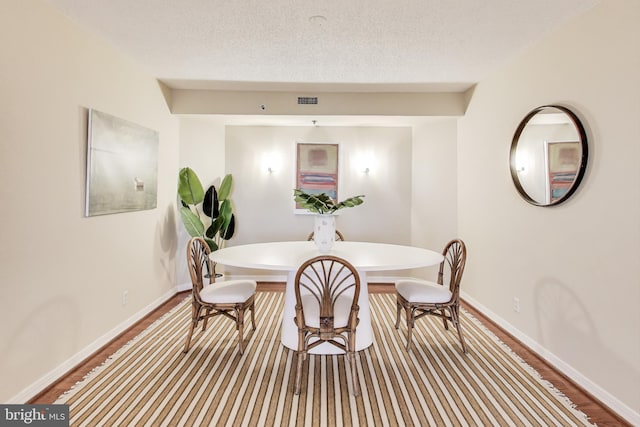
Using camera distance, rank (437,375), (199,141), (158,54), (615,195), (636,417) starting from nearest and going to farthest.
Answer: (636,417) < (615,195) < (437,375) < (158,54) < (199,141)

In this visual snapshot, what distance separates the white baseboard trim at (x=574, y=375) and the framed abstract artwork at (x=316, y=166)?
103 inches

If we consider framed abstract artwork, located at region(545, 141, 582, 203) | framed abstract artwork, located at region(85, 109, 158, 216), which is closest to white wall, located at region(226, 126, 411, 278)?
framed abstract artwork, located at region(85, 109, 158, 216)

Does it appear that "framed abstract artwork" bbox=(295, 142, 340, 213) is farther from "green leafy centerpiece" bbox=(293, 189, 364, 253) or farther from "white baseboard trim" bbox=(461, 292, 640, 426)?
"white baseboard trim" bbox=(461, 292, 640, 426)

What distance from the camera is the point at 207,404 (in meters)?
1.91

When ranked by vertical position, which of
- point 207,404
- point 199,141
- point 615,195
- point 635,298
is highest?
point 199,141

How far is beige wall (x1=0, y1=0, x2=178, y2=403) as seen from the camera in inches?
71.8

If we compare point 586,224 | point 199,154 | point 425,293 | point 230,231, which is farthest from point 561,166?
point 199,154

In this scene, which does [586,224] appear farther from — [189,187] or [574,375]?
[189,187]

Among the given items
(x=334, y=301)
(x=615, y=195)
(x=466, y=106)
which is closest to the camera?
(x=615, y=195)

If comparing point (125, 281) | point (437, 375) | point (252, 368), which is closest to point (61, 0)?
point (125, 281)

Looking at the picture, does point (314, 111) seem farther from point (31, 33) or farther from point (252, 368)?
point (252, 368)

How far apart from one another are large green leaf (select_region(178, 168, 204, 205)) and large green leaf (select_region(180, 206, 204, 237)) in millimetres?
143

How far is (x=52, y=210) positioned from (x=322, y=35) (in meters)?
2.29

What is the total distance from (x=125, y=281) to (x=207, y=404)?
164 cm
